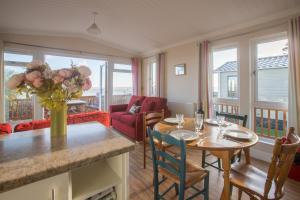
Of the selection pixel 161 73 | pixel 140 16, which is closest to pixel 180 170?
pixel 140 16

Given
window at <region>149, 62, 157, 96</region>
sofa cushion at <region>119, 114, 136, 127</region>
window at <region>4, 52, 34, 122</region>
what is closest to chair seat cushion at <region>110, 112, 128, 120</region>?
sofa cushion at <region>119, 114, 136, 127</region>

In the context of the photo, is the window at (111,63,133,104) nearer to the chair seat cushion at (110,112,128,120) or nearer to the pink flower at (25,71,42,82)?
the chair seat cushion at (110,112,128,120)

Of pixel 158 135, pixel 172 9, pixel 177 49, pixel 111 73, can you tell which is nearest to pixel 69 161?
pixel 158 135

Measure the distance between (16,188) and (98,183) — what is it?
36cm

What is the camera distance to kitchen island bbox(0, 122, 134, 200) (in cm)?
61

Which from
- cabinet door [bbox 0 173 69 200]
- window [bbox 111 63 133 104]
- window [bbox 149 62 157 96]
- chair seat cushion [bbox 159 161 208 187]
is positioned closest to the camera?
cabinet door [bbox 0 173 69 200]

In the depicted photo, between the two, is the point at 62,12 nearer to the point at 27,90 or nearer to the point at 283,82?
the point at 27,90

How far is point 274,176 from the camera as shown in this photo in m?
1.19

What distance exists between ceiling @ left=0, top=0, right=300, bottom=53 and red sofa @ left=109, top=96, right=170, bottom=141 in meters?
1.69

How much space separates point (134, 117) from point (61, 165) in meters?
2.94

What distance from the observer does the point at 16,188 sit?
0.59 m

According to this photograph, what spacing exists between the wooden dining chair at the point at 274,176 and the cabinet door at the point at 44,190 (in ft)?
4.23

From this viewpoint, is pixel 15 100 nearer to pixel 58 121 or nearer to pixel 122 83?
pixel 122 83

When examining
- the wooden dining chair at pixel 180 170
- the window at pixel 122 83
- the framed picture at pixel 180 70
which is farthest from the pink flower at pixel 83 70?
the window at pixel 122 83
